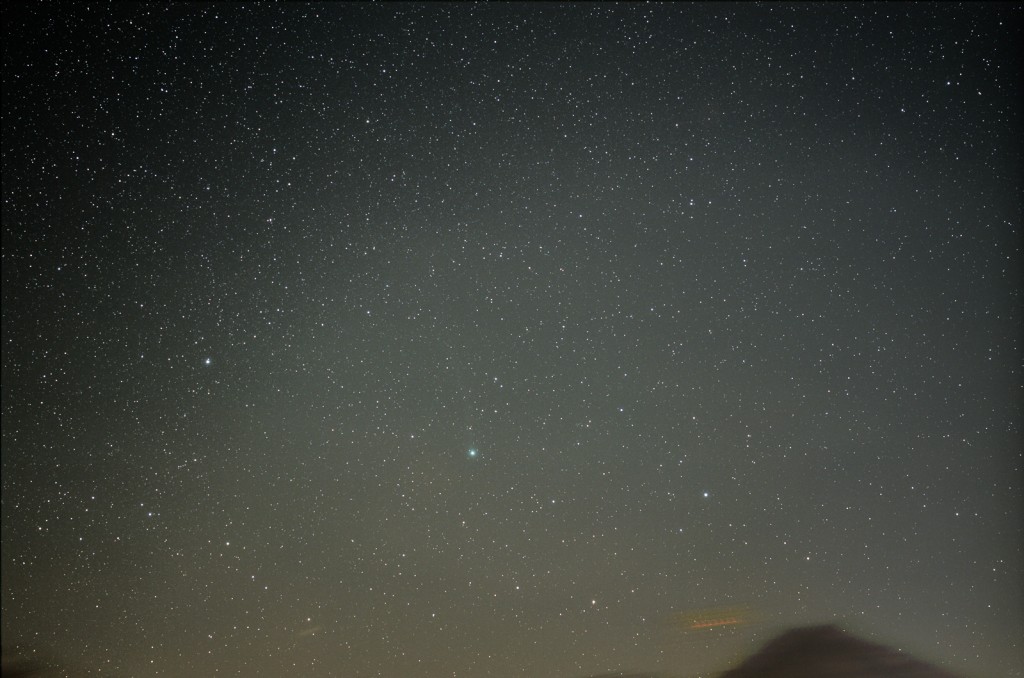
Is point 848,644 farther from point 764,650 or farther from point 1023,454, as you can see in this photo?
point 1023,454

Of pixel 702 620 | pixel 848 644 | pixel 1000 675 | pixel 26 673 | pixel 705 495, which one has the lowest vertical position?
pixel 1000 675

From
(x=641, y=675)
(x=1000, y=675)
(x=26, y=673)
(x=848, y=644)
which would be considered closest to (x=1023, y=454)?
(x=1000, y=675)

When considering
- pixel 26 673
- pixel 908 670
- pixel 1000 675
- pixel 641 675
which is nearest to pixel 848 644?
pixel 908 670

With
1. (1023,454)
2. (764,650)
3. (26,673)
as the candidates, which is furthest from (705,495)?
(26,673)

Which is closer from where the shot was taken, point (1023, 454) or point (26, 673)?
point (26, 673)

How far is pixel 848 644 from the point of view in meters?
3.15

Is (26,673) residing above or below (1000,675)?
above

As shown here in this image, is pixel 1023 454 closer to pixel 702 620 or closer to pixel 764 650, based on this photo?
pixel 764 650

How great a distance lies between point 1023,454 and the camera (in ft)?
9.83

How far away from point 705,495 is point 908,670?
174cm

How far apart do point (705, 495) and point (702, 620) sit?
84 centimetres

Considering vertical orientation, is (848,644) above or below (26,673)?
below

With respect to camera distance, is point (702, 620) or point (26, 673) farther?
point (702, 620)

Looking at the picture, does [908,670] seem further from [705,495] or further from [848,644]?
[705,495]
